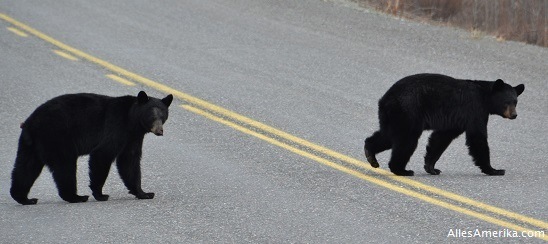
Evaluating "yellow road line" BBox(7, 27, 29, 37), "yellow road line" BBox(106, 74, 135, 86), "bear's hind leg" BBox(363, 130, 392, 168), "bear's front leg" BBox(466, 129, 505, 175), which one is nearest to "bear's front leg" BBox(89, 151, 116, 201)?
"bear's hind leg" BBox(363, 130, 392, 168)

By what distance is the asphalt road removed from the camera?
27.1 ft

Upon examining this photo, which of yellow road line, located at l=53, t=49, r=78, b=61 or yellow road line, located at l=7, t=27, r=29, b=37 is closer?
yellow road line, located at l=53, t=49, r=78, b=61

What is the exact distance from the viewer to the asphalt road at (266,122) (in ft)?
27.1

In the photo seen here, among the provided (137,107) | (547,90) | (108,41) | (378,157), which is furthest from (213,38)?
(137,107)

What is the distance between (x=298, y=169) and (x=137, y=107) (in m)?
1.68

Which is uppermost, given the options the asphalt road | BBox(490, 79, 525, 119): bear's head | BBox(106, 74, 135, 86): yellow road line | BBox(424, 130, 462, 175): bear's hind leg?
BBox(490, 79, 525, 119): bear's head

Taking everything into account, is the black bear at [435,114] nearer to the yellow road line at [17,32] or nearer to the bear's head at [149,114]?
the bear's head at [149,114]

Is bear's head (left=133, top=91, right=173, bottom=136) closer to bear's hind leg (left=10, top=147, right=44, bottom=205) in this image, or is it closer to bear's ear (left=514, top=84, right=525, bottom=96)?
bear's hind leg (left=10, top=147, right=44, bottom=205)

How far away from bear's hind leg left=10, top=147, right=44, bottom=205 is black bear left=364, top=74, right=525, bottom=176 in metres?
2.68

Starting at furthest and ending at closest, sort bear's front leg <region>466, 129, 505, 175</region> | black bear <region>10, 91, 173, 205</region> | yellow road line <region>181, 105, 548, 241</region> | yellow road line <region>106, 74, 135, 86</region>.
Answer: yellow road line <region>106, 74, 135, 86</region>
bear's front leg <region>466, 129, 505, 175</region>
black bear <region>10, 91, 173, 205</region>
yellow road line <region>181, 105, 548, 241</region>

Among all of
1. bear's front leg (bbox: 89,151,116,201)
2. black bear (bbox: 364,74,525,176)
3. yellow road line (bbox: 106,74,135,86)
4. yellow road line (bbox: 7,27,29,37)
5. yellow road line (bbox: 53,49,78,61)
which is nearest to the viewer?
bear's front leg (bbox: 89,151,116,201)

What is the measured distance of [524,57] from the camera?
A: 1505cm

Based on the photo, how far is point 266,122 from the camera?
11.8 meters

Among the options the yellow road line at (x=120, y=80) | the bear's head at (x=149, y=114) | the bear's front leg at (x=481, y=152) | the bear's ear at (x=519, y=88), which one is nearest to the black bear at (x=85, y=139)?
the bear's head at (x=149, y=114)
